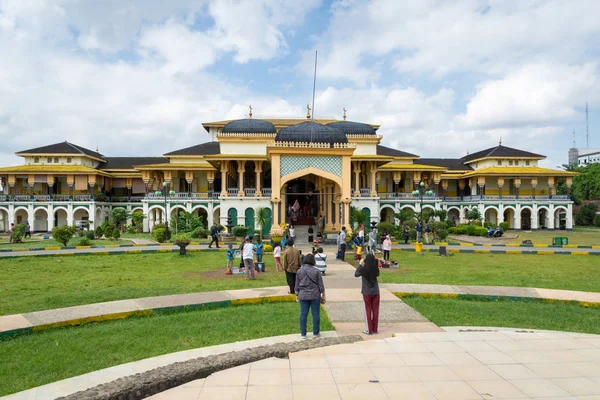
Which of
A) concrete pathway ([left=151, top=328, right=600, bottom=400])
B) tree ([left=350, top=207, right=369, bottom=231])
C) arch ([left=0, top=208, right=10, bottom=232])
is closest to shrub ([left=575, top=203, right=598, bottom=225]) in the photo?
tree ([left=350, top=207, right=369, bottom=231])

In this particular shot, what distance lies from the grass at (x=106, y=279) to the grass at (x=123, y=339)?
2413 mm

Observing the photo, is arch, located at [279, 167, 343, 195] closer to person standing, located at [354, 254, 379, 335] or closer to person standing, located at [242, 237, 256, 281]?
person standing, located at [242, 237, 256, 281]

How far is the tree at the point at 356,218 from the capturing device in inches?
1030

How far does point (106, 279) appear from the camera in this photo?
1392 cm

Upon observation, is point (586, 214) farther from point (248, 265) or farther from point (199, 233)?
point (248, 265)

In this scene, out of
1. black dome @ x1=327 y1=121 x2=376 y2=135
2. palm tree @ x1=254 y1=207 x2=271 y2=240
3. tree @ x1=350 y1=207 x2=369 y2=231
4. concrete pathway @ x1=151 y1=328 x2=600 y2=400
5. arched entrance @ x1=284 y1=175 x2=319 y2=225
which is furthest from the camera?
black dome @ x1=327 y1=121 x2=376 y2=135

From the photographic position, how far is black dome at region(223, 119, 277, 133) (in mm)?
35312

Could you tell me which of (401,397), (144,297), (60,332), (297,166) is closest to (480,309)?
(401,397)

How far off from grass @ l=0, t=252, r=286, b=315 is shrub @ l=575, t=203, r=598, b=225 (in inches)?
1717

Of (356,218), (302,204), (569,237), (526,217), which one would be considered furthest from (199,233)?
(526,217)

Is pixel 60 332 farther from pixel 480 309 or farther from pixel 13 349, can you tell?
pixel 480 309

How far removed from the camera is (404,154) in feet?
140

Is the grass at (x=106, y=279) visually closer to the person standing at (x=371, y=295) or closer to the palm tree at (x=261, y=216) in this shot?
the person standing at (x=371, y=295)

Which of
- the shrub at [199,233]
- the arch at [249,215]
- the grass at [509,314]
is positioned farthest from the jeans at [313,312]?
the shrub at [199,233]
